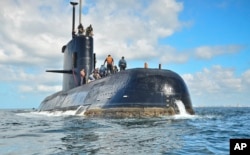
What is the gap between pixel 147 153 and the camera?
684 cm

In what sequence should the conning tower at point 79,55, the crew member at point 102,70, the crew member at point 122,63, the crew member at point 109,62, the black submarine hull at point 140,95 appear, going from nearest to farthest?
the black submarine hull at point 140,95, the crew member at point 122,63, the crew member at point 109,62, the crew member at point 102,70, the conning tower at point 79,55

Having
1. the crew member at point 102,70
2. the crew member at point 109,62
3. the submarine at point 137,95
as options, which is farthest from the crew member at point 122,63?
the submarine at point 137,95

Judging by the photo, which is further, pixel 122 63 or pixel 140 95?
pixel 122 63

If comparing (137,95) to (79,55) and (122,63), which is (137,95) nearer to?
(122,63)

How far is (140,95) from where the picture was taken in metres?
18.7

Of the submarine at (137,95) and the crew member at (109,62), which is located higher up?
the crew member at (109,62)

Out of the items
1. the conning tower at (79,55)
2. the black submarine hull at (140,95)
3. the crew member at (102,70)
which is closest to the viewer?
the black submarine hull at (140,95)

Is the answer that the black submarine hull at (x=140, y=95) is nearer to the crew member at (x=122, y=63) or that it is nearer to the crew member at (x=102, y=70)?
the crew member at (x=122, y=63)

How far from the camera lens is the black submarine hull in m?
18.1

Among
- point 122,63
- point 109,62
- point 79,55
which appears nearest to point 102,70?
point 109,62

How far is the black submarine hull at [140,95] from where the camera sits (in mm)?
18138

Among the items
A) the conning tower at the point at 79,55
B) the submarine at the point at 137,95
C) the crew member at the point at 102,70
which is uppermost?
the conning tower at the point at 79,55

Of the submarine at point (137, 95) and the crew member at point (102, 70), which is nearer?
the submarine at point (137, 95)

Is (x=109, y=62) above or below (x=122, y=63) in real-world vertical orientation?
above
